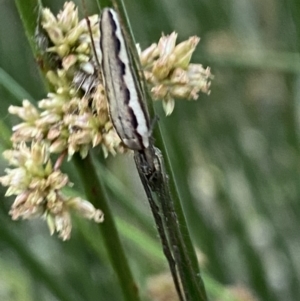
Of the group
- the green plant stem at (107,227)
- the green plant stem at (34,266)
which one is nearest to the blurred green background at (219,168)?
the green plant stem at (34,266)

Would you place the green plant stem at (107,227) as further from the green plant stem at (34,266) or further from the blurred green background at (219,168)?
the blurred green background at (219,168)

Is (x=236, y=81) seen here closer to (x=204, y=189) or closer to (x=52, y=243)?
(x=204, y=189)

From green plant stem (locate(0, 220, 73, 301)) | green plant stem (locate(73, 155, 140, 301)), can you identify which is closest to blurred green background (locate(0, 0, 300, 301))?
green plant stem (locate(0, 220, 73, 301))

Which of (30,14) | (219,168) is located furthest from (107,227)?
(219,168)

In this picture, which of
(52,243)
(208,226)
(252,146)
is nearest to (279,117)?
(252,146)

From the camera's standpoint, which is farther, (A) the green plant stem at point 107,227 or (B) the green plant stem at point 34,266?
(B) the green plant stem at point 34,266

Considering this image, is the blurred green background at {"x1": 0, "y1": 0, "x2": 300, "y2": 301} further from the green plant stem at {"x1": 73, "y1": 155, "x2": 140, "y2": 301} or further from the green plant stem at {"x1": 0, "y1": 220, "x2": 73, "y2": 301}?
the green plant stem at {"x1": 73, "y1": 155, "x2": 140, "y2": 301}
